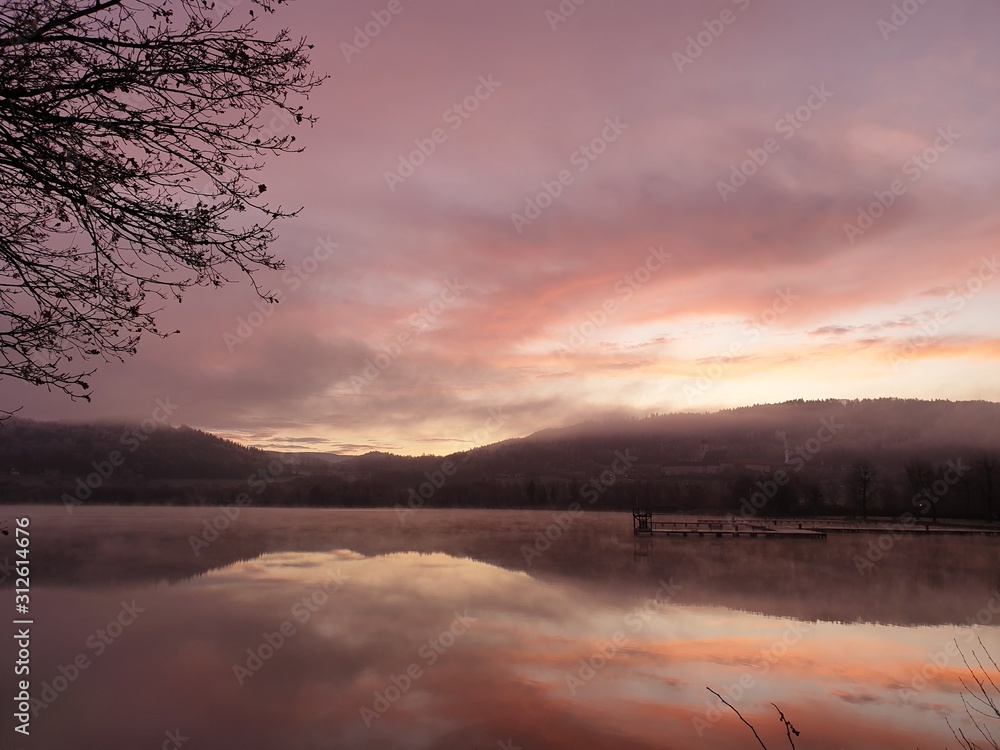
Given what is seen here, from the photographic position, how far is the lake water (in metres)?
10.2

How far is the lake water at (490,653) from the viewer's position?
33.6 ft

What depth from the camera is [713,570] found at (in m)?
28.0

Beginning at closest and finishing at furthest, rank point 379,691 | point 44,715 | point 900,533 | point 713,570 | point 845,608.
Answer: point 44,715 < point 379,691 < point 845,608 < point 713,570 < point 900,533

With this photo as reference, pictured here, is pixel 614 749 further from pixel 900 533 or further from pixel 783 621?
pixel 900 533

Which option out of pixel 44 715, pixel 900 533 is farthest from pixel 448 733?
pixel 900 533

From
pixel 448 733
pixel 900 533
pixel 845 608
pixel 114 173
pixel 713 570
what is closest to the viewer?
pixel 114 173

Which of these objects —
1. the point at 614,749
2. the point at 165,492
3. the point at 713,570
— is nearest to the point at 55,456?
the point at 165,492

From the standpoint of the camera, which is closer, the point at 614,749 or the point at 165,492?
the point at 614,749

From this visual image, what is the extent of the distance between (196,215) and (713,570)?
1102 inches

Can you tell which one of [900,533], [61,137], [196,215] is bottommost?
[900,533]

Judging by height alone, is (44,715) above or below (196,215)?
below

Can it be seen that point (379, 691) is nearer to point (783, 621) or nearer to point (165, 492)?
point (783, 621)

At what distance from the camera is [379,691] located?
39.1 ft

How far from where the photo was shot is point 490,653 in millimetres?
14414
